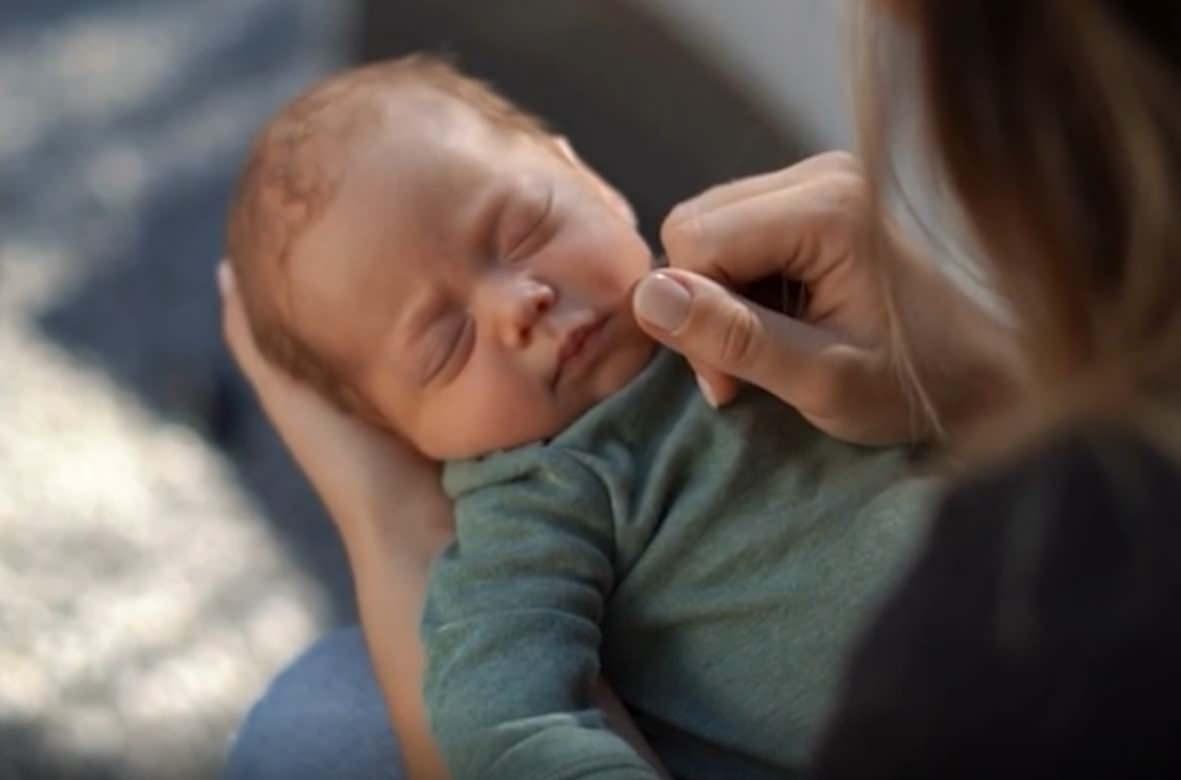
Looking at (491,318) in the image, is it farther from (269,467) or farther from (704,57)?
(704,57)

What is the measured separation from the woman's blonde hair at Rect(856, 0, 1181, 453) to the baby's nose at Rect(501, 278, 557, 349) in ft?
1.37

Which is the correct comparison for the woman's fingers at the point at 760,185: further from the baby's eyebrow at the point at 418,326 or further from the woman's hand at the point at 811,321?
the baby's eyebrow at the point at 418,326

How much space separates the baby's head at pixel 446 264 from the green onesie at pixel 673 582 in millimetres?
34

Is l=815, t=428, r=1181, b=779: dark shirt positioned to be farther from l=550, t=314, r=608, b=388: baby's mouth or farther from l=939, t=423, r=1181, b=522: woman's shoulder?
l=550, t=314, r=608, b=388: baby's mouth

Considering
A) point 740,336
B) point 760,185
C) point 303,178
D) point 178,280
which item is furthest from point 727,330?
point 178,280

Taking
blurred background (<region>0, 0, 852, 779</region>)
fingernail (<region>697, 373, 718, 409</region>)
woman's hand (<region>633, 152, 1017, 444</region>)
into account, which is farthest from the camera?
blurred background (<region>0, 0, 852, 779</region>)

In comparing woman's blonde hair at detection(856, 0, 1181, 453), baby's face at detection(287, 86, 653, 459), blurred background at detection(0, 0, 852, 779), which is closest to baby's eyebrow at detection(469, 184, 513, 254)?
baby's face at detection(287, 86, 653, 459)

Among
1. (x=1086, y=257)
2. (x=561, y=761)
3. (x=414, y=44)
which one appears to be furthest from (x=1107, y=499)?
(x=414, y=44)

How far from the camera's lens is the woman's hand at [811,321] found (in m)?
0.90

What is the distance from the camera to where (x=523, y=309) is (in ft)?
3.42

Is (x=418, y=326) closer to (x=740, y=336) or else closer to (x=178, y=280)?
(x=740, y=336)

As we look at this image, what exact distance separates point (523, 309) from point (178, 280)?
3.91 feet

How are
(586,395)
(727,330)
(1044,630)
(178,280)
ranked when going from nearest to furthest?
(1044,630) → (727,330) → (586,395) → (178,280)

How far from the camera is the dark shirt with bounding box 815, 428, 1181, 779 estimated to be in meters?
0.59
